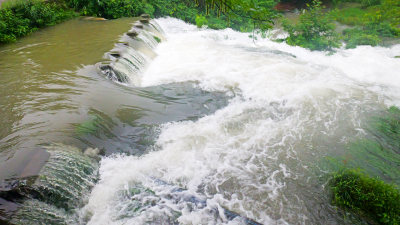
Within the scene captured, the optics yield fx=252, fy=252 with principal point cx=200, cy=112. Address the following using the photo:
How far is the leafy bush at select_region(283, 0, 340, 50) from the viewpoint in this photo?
39.9ft

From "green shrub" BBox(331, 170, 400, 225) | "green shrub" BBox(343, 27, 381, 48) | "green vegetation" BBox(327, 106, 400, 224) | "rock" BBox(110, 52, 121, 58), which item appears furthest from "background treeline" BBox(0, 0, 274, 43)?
"green shrub" BBox(343, 27, 381, 48)

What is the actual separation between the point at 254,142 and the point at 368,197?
2.21 meters

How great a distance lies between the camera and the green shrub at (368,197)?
3.75m

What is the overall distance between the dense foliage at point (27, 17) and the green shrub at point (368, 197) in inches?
474

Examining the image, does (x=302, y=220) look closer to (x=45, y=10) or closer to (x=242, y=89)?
(x=242, y=89)

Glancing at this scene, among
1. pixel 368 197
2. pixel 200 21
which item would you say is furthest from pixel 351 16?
pixel 368 197

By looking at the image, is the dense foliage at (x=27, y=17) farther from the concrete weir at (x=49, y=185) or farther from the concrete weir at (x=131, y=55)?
the concrete weir at (x=49, y=185)

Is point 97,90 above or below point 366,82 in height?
above

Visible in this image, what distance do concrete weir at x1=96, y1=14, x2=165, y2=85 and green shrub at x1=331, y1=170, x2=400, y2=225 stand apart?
610 centimetres

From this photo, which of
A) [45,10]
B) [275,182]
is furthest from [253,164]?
[45,10]

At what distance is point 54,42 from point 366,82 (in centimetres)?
1130

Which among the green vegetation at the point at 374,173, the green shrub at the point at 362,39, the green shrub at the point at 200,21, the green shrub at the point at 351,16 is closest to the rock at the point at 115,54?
the green vegetation at the point at 374,173

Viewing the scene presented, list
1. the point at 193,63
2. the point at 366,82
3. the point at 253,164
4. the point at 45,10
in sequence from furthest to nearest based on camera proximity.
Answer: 1. the point at 45,10
2. the point at 193,63
3. the point at 366,82
4. the point at 253,164

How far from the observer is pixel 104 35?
34.8 ft
